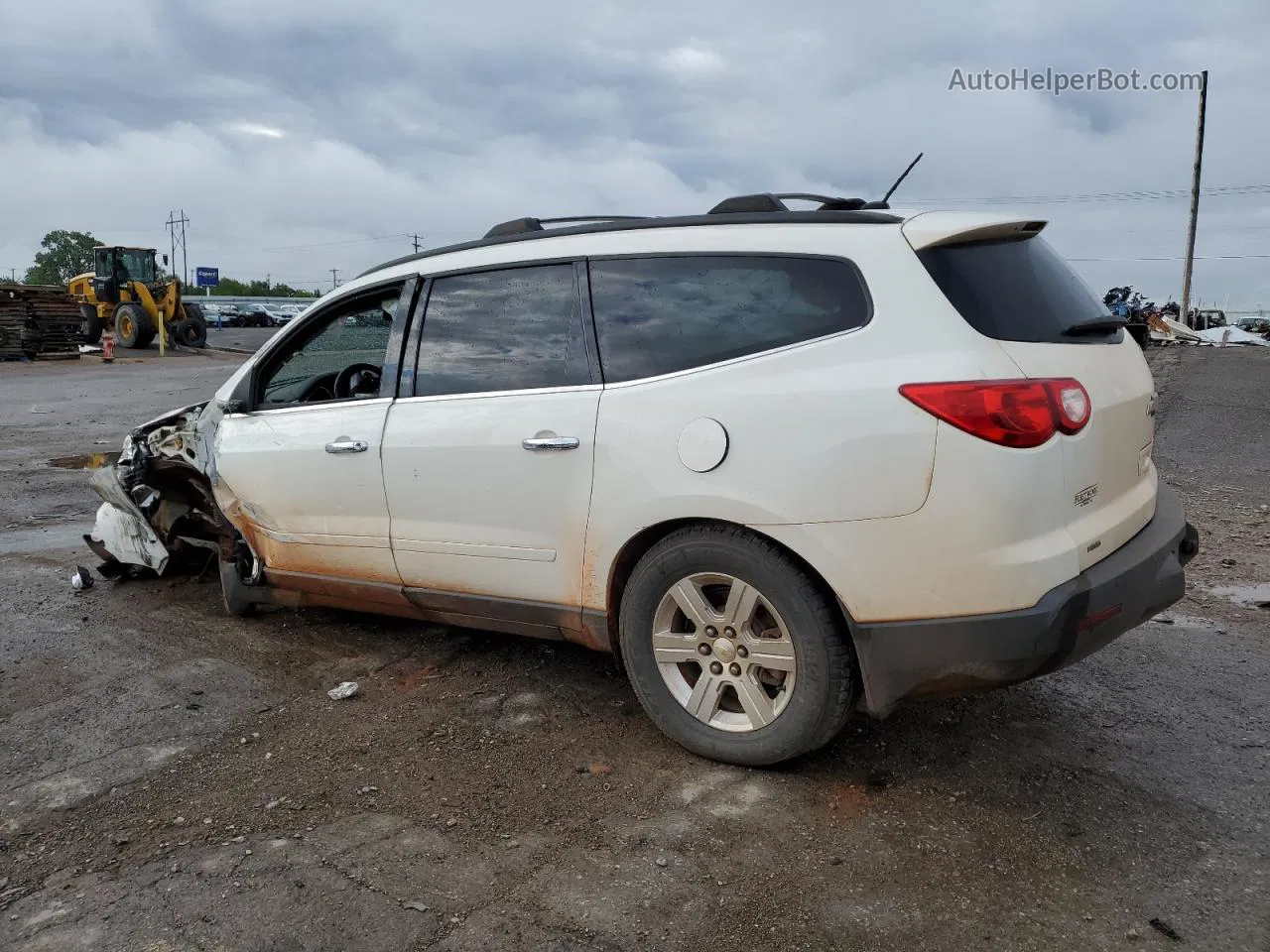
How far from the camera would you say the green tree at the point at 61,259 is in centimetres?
11700

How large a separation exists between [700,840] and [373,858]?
3.00ft

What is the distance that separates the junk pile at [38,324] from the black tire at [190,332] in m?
2.89

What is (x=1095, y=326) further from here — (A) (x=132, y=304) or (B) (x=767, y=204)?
(A) (x=132, y=304)

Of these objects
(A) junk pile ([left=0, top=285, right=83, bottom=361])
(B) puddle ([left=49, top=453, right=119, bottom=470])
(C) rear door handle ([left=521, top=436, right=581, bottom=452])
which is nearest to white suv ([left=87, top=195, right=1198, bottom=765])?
(C) rear door handle ([left=521, top=436, right=581, bottom=452])

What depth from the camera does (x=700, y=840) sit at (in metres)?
2.91

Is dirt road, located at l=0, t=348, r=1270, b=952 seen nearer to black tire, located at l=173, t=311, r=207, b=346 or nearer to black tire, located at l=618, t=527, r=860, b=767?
black tire, located at l=618, t=527, r=860, b=767

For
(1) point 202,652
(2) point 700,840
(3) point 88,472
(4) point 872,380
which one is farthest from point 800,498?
(3) point 88,472

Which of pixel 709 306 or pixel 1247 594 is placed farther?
pixel 1247 594

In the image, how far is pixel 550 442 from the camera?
351 centimetres

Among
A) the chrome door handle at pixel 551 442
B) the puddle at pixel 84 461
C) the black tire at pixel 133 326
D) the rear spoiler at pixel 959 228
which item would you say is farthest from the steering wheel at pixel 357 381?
the black tire at pixel 133 326

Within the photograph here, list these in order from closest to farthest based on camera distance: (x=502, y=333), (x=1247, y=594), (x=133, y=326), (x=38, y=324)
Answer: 1. (x=502, y=333)
2. (x=1247, y=594)
3. (x=133, y=326)
4. (x=38, y=324)

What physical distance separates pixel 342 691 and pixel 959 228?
2855 millimetres

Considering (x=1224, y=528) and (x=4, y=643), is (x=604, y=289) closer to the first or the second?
(x=4, y=643)

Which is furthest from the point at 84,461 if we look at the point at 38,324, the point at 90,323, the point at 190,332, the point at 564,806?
the point at 38,324
